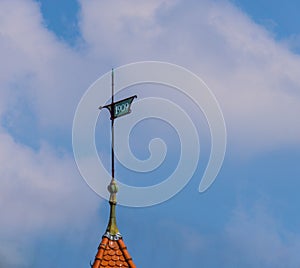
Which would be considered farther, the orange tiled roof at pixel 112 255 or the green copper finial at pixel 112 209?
the green copper finial at pixel 112 209

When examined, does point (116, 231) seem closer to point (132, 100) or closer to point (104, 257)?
point (104, 257)

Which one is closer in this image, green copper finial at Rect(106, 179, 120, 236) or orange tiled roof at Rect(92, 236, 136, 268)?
orange tiled roof at Rect(92, 236, 136, 268)

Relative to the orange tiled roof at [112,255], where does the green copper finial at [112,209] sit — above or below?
above

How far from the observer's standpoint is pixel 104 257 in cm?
2628

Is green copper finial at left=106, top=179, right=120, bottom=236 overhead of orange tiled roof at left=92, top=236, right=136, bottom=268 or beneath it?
overhead

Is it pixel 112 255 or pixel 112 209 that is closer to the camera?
pixel 112 255

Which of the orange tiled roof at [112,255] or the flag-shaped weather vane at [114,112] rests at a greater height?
the flag-shaped weather vane at [114,112]

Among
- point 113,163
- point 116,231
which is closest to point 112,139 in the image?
point 113,163

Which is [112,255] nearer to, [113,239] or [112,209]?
[113,239]

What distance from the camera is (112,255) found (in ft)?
86.8

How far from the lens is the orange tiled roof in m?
26.1

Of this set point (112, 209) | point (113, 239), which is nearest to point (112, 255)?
point (113, 239)

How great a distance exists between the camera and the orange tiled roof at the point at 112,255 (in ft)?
85.5

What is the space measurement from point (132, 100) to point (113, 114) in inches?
45.8
